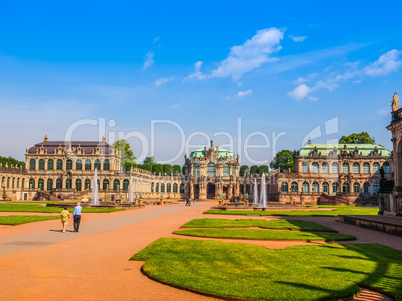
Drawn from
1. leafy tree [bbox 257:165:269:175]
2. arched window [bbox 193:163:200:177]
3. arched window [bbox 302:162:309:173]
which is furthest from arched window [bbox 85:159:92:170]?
leafy tree [bbox 257:165:269:175]

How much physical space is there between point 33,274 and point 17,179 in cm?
8432

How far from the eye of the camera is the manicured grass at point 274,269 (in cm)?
1011

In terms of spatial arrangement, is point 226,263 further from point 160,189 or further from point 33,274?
point 160,189

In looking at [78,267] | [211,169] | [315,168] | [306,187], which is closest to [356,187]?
[315,168]

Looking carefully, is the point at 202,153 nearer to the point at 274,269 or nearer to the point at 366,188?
the point at 366,188

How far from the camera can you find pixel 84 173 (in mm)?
92438

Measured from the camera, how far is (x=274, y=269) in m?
12.6

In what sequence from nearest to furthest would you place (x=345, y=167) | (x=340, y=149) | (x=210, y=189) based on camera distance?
(x=345, y=167), (x=340, y=149), (x=210, y=189)

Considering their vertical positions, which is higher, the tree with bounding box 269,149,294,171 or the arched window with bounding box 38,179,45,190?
the tree with bounding box 269,149,294,171

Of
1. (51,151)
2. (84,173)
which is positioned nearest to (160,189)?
(84,173)

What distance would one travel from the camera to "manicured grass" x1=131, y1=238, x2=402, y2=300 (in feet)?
33.2

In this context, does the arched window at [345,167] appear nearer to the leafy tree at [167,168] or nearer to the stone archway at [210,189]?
the stone archway at [210,189]

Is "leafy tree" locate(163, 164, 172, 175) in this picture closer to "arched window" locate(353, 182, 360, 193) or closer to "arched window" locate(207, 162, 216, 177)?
"arched window" locate(207, 162, 216, 177)

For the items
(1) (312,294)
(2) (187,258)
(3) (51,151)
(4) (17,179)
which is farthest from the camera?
(3) (51,151)
